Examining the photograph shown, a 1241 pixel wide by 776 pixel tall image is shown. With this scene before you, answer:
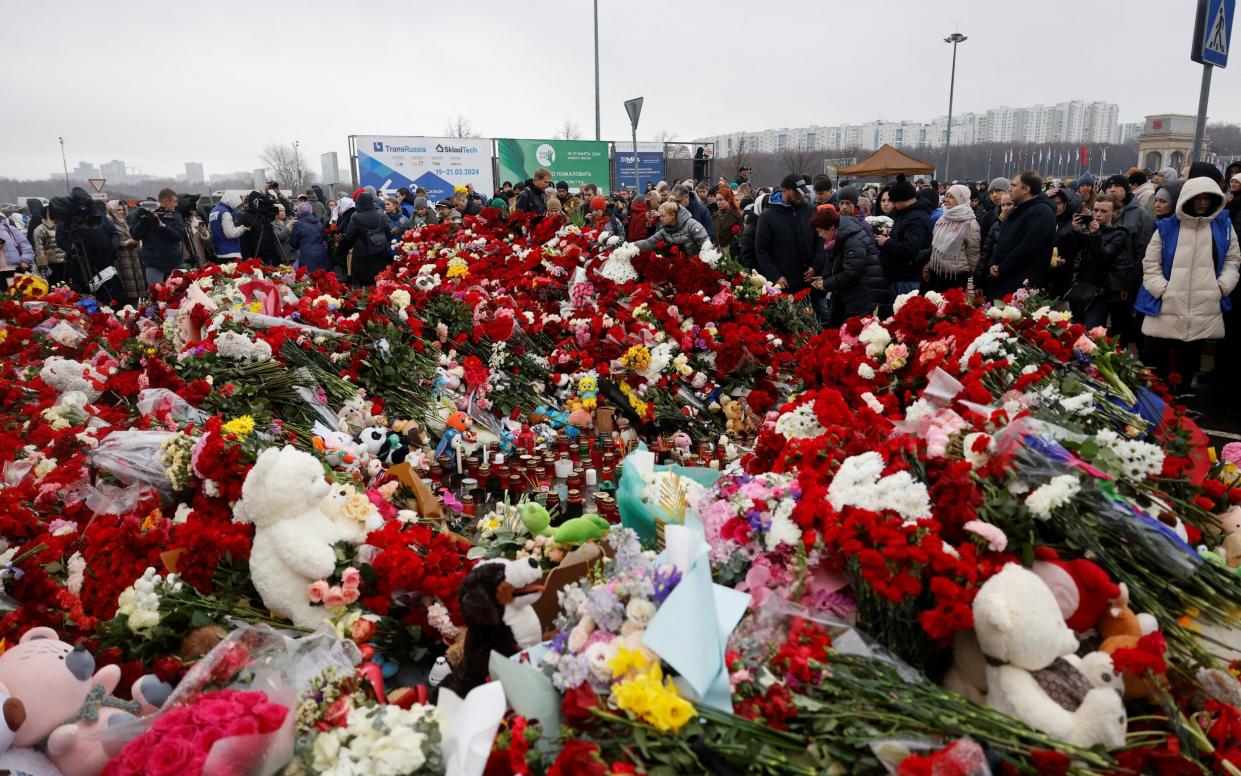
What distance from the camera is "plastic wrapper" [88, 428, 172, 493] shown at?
3.36m

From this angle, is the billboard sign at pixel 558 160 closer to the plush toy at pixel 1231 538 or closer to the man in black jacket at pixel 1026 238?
the man in black jacket at pixel 1026 238

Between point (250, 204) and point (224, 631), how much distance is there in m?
9.20

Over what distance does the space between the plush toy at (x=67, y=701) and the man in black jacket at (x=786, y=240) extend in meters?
5.47

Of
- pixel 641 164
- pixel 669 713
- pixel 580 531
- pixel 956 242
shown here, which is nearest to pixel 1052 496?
pixel 669 713

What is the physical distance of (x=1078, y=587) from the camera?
2.00m

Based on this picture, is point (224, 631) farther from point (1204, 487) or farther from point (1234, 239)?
point (1234, 239)

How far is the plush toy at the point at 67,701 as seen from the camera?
2092 mm

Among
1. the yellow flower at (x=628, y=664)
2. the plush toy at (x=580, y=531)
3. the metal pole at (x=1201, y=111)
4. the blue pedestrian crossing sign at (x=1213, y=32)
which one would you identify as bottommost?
the plush toy at (x=580, y=531)

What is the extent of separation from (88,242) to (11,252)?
0.89 meters

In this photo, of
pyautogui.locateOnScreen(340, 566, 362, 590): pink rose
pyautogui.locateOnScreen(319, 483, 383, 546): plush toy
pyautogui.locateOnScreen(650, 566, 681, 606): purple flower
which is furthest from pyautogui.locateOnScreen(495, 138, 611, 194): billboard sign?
pyautogui.locateOnScreen(650, 566, 681, 606): purple flower

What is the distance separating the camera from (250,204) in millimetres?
10391

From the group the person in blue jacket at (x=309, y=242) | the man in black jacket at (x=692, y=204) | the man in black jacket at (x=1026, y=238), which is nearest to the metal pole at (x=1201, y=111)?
the man in black jacket at (x=1026, y=238)

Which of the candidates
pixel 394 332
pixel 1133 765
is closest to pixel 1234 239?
pixel 1133 765

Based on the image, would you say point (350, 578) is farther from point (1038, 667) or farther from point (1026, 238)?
point (1026, 238)
